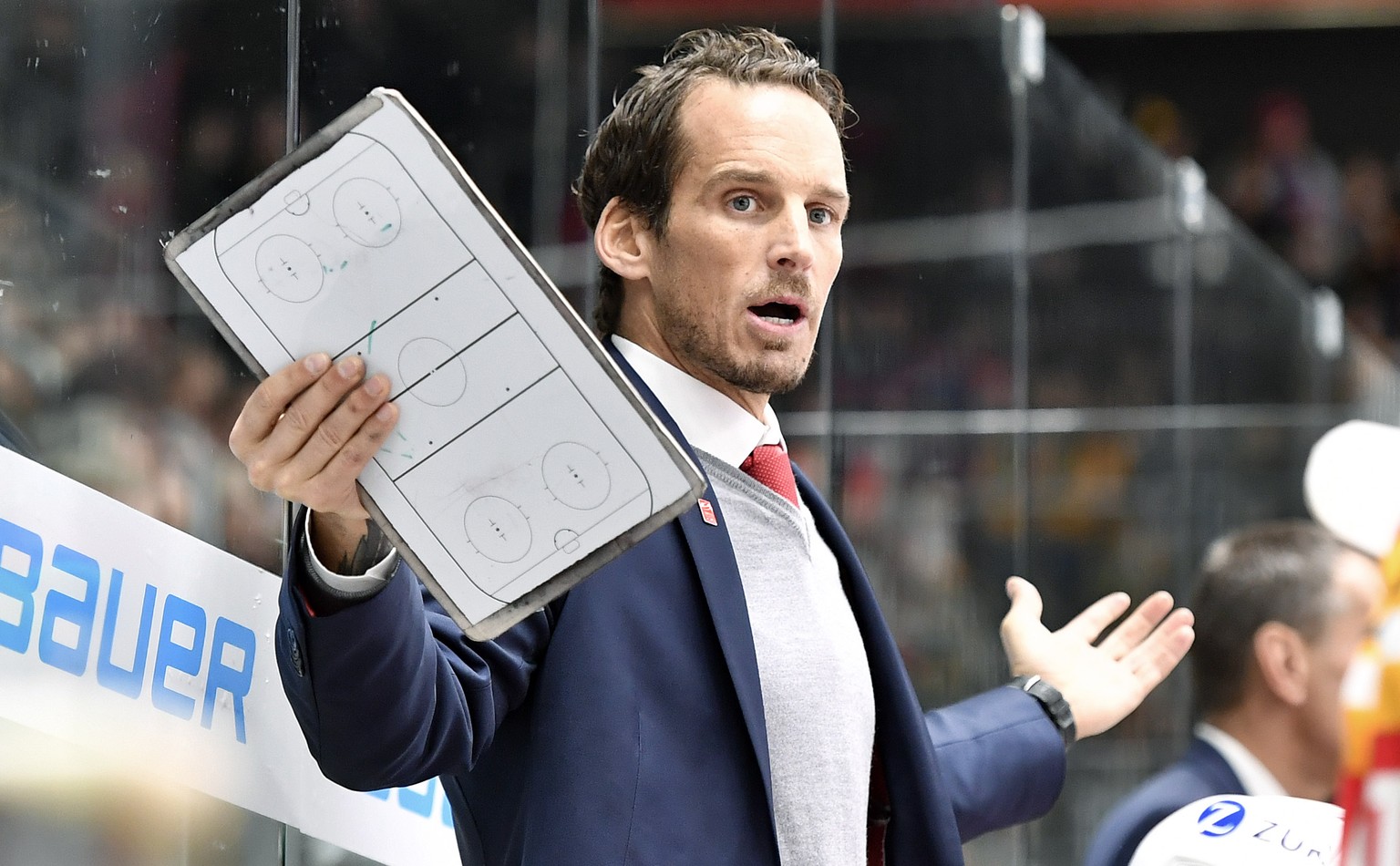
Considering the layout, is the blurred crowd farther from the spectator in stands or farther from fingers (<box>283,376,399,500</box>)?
fingers (<box>283,376,399,500</box>)

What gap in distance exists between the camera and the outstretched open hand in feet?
6.44

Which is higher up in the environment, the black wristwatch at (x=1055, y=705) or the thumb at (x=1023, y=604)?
the thumb at (x=1023, y=604)

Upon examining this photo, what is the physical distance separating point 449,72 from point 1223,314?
345 centimetres

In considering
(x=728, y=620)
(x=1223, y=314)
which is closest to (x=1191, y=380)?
(x=1223, y=314)

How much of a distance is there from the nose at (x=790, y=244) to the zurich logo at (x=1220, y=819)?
0.62m

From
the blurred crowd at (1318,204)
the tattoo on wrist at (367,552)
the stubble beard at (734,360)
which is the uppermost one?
the blurred crowd at (1318,204)

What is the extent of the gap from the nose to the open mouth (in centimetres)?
4

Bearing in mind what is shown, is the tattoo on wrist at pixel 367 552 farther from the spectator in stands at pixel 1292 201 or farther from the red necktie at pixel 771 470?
the spectator in stands at pixel 1292 201

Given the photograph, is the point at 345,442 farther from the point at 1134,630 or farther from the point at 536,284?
the point at 1134,630

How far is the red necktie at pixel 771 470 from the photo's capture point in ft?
5.44

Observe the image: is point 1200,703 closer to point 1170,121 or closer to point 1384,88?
point 1170,121

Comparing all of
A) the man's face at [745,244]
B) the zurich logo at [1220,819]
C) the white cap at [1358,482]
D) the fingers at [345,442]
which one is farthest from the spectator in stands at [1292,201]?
the fingers at [345,442]

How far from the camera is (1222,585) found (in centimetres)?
313

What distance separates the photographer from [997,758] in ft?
6.10
